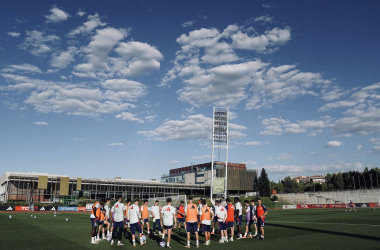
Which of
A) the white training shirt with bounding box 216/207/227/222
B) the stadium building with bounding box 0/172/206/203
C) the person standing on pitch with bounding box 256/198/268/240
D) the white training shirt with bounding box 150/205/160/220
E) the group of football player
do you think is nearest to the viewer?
the group of football player

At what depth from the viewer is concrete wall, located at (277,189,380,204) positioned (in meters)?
81.4

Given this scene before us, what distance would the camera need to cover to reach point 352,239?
13.5 metres

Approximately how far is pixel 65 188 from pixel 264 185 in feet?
253

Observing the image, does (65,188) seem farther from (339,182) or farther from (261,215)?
(339,182)

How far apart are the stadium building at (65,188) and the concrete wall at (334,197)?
142 ft

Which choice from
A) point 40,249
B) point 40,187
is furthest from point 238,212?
point 40,187

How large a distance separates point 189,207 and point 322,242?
6.43 m

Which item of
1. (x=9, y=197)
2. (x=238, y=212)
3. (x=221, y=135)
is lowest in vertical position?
(x=9, y=197)

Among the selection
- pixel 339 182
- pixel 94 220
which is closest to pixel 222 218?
pixel 94 220

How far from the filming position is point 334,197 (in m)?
89.8

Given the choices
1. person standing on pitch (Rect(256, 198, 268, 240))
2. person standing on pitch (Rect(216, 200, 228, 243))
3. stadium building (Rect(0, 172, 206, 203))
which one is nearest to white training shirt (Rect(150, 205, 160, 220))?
person standing on pitch (Rect(216, 200, 228, 243))

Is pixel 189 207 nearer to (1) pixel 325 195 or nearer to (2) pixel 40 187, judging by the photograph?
(2) pixel 40 187

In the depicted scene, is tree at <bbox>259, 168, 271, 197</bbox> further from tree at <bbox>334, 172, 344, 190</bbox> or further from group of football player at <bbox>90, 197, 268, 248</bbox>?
group of football player at <bbox>90, 197, 268, 248</bbox>

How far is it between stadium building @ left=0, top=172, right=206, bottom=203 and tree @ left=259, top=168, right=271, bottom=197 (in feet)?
108
